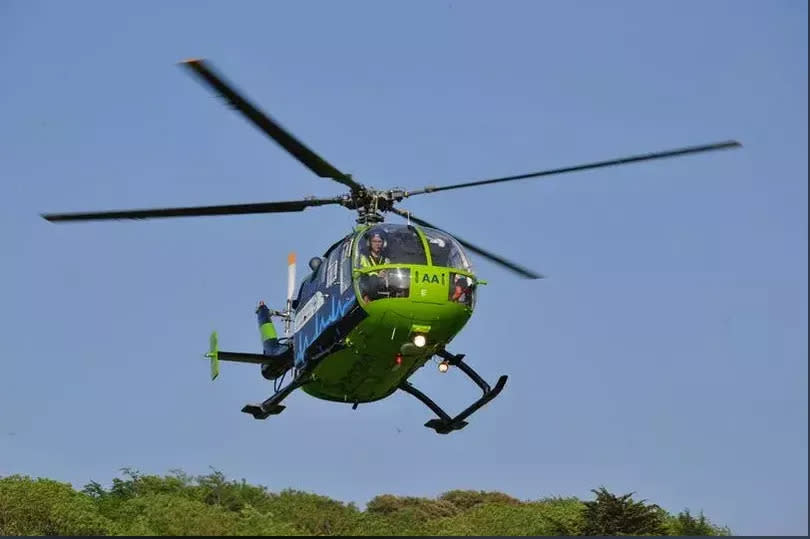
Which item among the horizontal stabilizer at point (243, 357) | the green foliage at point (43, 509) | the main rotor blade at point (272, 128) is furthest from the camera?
the green foliage at point (43, 509)

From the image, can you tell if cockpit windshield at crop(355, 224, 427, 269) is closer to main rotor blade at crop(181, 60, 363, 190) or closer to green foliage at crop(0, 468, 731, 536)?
main rotor blade at crop(181, 60, 363, 190)

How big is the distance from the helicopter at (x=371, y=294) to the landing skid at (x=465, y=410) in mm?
22

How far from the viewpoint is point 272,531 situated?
747 inches

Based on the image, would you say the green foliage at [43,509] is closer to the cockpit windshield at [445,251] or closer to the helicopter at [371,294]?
the helicopter at [371,294]

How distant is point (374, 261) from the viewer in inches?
850

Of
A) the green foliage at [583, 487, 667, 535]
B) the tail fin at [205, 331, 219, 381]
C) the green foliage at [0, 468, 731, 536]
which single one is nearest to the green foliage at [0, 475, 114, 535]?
the green foliage at [0, 468, 731, 536]

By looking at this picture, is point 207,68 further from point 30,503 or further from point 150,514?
point 30,503

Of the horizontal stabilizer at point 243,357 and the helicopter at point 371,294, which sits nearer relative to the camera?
the helicopter at point 371,294

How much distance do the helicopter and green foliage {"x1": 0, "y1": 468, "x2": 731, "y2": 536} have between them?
308cm

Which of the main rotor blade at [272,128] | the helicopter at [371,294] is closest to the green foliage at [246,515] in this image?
the helicopter at [371,294]

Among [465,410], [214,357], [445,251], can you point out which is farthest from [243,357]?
[445,251]

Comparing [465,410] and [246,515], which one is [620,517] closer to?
[465,410]

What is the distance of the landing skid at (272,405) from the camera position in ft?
80.2

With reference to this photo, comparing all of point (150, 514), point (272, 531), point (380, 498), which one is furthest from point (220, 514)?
point (380, 498)
